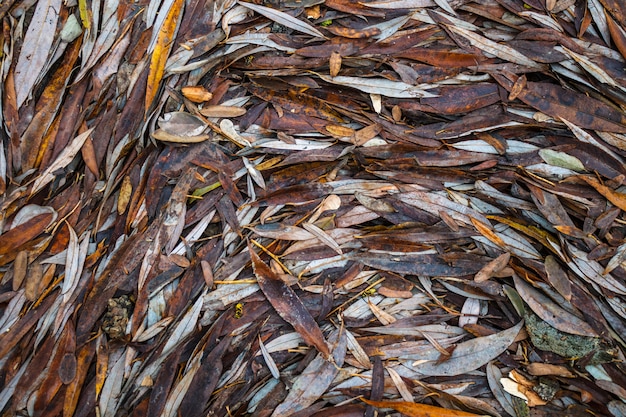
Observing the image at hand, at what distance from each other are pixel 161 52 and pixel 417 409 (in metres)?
1.00

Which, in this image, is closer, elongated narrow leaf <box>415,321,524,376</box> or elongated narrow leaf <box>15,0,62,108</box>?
elongated narrow leaf <box>15,0,62,108</box>

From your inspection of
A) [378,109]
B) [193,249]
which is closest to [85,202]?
[193,249]

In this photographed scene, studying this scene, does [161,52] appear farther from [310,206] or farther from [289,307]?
[289,307]

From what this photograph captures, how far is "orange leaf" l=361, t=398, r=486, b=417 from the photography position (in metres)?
1.20

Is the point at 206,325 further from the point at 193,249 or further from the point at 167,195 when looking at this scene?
the point at 167,195

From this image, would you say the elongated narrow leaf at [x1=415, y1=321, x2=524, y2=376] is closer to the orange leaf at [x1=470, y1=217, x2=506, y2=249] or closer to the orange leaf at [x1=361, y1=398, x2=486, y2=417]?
the orange leaf at [x1=361, y1=398, x2=486, y2=417]

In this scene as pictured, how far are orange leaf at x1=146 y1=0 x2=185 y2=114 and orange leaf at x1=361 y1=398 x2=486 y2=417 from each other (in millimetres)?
865

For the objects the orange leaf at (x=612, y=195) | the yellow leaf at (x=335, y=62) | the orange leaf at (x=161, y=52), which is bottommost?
the orange leaf at (x=612, y=195)

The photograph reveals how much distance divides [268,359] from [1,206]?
2.21ft

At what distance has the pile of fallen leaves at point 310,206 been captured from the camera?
1.15 m

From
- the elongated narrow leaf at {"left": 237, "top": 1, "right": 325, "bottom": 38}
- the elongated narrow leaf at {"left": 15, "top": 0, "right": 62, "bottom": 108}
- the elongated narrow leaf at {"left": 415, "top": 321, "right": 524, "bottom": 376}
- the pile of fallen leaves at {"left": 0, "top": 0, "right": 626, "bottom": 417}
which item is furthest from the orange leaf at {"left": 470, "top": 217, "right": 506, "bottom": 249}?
the elongated narrow leaf at {"left": 15, "top": 0, "right": 62, "bottom": 108}

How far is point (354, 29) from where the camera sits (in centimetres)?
118

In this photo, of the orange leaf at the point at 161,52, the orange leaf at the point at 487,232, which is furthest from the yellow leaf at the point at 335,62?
the orange leaf at the point at 487,232

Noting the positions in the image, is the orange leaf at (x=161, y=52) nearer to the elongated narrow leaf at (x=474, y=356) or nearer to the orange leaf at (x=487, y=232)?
the orange leaf at (x=487, y=232)
